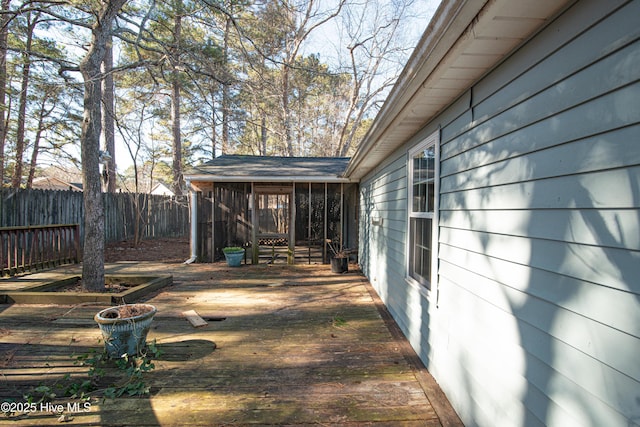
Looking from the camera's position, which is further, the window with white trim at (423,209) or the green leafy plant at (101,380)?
the window with white trim at (423,209)

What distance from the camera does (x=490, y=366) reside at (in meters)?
1.73

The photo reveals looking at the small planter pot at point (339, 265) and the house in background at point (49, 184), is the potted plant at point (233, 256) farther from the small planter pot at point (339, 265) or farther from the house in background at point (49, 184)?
the house in background at point (49, 184)

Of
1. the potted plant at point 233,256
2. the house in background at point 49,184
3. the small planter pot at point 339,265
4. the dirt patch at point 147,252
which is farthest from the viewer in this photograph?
the house in background at point 49,184

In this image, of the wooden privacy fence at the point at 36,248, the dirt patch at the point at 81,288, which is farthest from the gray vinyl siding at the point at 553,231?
the wooden privacy fence at the point at 36,248

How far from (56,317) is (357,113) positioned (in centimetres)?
1616

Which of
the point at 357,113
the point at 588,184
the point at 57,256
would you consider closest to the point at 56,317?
the point at 57,256

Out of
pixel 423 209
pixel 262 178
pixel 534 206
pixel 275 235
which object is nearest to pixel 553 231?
pixel 534 206

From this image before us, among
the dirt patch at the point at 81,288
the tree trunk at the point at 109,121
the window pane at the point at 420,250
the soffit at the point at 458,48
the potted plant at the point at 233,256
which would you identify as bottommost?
the dirt patch at the point at 81,288

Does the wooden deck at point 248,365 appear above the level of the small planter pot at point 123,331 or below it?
below

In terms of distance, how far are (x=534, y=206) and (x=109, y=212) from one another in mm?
11650

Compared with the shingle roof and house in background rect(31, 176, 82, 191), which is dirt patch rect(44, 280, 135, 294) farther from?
house in background rect(31, 176, 82, 191)

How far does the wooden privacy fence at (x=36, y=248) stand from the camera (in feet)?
19.1

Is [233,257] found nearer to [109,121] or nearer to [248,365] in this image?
[248,365]

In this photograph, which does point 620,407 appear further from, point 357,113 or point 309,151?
point 309,151
